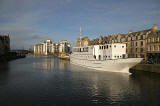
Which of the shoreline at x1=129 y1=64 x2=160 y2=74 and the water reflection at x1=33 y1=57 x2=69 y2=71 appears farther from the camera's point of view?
the water reflection at x1=33 y1=57 x2=69 y2=71

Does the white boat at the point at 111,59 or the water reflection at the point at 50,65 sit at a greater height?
the white boat at the point at 111,59

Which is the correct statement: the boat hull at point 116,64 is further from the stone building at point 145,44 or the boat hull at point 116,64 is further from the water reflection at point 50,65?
the water reflection at point 50,65

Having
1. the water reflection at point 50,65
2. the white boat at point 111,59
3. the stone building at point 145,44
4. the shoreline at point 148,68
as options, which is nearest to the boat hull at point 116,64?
the white boat at point 111,59

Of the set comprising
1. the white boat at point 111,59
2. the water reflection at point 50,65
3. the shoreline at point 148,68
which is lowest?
the water reflection at point 50,65

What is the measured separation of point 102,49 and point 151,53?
25181mm

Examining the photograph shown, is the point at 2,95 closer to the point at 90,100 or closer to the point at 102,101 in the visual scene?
the point at 90,100

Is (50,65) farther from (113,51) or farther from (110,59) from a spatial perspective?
(110,59)

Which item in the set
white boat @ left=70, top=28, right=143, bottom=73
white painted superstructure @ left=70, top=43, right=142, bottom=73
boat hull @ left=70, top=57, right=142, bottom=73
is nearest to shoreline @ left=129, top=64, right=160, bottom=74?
boat hull @ left=70, top=57, right=142, bottom=73

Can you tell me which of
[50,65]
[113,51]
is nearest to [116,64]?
[113,51]

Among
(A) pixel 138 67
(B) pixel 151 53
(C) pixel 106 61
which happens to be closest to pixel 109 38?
(B) pixel 151 53

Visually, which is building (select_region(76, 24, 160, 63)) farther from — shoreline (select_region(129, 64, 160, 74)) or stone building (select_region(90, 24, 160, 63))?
shoreline (select_region(129, 64, 160, 74))

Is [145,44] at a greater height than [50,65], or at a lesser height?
greater

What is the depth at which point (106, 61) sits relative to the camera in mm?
50062

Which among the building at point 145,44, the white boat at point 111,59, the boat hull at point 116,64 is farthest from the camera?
the building at point 145,44
